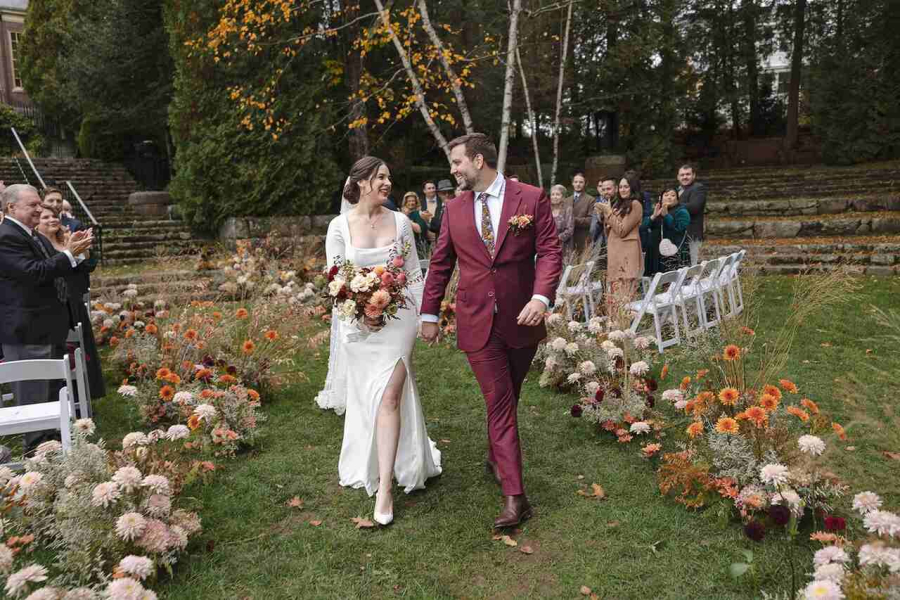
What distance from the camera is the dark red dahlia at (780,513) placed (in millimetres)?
3107

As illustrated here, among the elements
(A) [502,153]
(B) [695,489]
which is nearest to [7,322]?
(B) [695,489]

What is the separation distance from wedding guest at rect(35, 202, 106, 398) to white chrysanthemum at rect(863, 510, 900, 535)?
490 cm

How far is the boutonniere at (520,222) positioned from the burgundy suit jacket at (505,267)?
0.09 ft

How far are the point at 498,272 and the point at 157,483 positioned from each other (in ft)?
6.49

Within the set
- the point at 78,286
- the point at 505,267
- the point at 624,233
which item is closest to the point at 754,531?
the point at 505,267

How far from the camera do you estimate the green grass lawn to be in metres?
3.10

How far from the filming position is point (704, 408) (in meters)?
3.84

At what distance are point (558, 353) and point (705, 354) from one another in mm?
1650

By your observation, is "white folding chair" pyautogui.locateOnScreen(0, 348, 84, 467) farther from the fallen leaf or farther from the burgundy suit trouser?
the burgundy suit trouser

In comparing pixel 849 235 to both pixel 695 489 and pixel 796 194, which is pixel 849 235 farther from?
pixel 695 489

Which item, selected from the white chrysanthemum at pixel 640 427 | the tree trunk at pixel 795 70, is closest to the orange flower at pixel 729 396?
the white chrysanthemum at pixel 640 427

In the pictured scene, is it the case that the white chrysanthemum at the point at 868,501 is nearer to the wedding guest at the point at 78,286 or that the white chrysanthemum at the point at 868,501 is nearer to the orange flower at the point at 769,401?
the orange flower at the point at 769,401

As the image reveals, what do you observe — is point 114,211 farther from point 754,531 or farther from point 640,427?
point 754,531

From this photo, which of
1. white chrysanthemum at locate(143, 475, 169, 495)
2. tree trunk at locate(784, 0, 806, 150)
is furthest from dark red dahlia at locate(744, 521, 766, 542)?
tree trunk at locate(784, 0, 806, 150)
